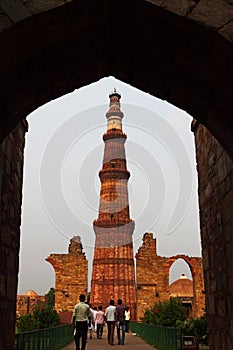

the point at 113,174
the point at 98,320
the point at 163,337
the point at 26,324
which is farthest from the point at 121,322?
the point at 113,174

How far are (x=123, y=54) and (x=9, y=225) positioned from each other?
244cm

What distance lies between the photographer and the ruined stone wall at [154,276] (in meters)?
23.4


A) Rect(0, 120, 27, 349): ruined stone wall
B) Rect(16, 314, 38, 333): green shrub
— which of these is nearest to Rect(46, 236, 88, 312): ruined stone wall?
Rect(16, 314, 38, 333): green shrub

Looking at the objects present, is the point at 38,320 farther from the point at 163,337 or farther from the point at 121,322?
the point at 163,337

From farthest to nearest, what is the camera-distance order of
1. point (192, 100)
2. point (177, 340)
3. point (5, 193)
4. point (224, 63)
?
point (177, 340), point (5, 193), point (192, 100), point (224, 63)

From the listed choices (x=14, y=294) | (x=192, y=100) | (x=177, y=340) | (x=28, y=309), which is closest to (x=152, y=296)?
(x=28, y=309)

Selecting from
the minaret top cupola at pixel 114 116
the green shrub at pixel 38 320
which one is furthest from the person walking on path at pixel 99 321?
the minaret top cupola at pixel 114 116

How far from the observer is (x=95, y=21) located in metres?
3.41

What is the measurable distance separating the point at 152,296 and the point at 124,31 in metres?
21.6

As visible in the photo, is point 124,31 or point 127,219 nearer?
point 124,31

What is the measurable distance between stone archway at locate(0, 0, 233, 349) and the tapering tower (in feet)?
77.2

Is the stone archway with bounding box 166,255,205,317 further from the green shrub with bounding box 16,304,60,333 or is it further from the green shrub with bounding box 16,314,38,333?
the green shrub with bounding box 16,314,38,333

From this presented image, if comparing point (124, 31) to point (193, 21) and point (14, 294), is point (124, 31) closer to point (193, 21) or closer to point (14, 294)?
point (193, 21)

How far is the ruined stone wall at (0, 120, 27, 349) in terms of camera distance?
4.65 m
